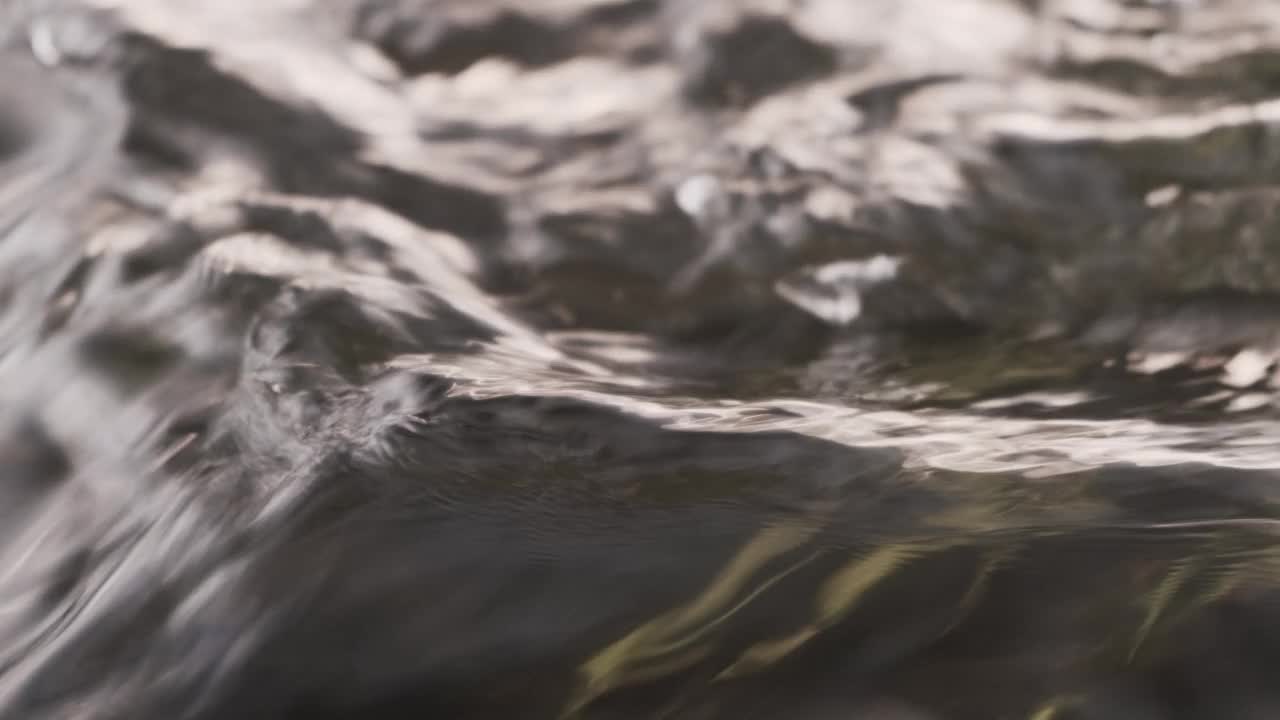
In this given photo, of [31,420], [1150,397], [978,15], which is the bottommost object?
[1150,397]

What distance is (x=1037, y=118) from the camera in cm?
117

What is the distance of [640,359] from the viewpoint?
0.98 meters

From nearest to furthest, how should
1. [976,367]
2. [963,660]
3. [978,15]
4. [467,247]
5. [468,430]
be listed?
[963,660] < [468,430] < [976,367] < [467,247] < [978,15]

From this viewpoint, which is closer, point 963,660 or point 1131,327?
point 963,660

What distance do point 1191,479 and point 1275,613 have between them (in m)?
0.09

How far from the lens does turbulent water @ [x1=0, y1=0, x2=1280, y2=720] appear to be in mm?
478

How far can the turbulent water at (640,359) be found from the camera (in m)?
0.48

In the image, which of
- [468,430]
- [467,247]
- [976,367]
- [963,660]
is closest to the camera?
[963,660]

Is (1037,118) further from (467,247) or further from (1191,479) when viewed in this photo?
(1191,479)

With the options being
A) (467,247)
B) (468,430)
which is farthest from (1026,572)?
(467,247)

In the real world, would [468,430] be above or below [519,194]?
below

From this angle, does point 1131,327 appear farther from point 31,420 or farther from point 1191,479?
point 31,420

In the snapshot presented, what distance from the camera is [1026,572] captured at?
19.1 inches

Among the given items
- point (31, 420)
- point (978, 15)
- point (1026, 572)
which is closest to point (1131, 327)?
point (978, 15)
